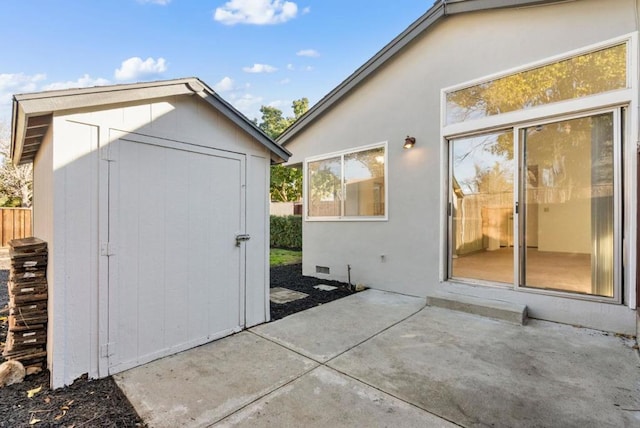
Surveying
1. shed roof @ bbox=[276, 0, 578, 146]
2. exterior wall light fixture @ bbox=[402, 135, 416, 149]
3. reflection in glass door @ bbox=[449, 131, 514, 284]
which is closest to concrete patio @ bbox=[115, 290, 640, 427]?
reflection in glass door @ bbox=[449, 131, 514, 284]

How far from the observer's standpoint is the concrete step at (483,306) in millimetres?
3712

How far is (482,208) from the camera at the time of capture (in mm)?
4773

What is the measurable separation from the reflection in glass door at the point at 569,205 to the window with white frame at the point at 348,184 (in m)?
2.25

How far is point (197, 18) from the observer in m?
8.91

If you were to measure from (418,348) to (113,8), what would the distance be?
10.1m

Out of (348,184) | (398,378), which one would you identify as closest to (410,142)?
(348,184)

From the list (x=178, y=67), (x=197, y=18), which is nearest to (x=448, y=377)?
(x=197, y=18)

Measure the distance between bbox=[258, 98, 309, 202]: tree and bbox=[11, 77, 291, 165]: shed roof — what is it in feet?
40.9

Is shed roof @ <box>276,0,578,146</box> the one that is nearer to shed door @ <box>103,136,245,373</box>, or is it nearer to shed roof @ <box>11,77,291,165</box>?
shed roof @ <box>11,77,291,165</box>

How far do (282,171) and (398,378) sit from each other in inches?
600

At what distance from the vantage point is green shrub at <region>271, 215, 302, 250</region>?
11.3 metres

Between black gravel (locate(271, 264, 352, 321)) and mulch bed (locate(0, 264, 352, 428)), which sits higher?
mulch bed (locate(0, 264, 352, 428))

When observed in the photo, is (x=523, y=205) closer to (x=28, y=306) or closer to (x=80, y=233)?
(x=80, y=233)

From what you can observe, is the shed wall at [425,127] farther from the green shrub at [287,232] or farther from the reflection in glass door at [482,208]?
the green shrub at [287,232]
